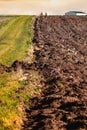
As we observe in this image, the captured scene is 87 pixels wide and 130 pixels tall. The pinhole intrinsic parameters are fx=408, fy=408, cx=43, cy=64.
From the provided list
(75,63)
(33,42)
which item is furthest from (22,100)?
(33,42)

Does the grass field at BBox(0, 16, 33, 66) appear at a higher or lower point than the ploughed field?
lower

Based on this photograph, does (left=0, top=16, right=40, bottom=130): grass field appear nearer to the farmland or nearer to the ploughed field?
the farmland

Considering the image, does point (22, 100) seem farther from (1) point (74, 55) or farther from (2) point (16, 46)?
(2) point (16, 46)

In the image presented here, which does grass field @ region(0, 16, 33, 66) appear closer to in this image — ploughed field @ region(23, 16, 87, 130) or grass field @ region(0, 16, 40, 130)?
grass field @ region(0, 16, 40, 130)

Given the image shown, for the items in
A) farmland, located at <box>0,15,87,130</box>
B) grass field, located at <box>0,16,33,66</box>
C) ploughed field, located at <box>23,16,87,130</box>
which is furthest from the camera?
grass field, located at <box>0,16,33,66</box>

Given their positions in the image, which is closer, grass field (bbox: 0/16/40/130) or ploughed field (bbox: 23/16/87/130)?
ploughed field (bbox: 23/16/87/130)

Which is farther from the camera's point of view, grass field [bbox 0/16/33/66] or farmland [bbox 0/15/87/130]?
grass field [bbox 0/16/33/66]

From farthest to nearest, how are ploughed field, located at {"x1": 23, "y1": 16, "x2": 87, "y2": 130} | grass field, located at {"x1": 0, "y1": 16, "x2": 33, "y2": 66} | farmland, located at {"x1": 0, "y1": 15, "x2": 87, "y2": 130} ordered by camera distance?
grass field, located at {"x1": 0, "y1": 16, "x2": 33, "y2": 66} < farmland, located at {"x1": 0, "y1": 15, "x2": 87, "y2": 130} < ploughed field, located at {"x1": 23, "y1": 16, "x2": 87, "y2": 130}

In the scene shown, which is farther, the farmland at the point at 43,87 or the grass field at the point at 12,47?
the grass field at the point at 12,47

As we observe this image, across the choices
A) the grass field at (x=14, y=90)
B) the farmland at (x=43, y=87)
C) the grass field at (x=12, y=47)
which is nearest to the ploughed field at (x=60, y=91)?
the farmland at (x=43, y=87)

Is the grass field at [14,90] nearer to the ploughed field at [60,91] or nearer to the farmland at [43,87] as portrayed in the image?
the farmland at [43,87]

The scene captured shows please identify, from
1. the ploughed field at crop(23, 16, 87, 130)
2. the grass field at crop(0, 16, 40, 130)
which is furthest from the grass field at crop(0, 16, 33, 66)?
the ploughed field at crop(23, 16, 87, 130)
